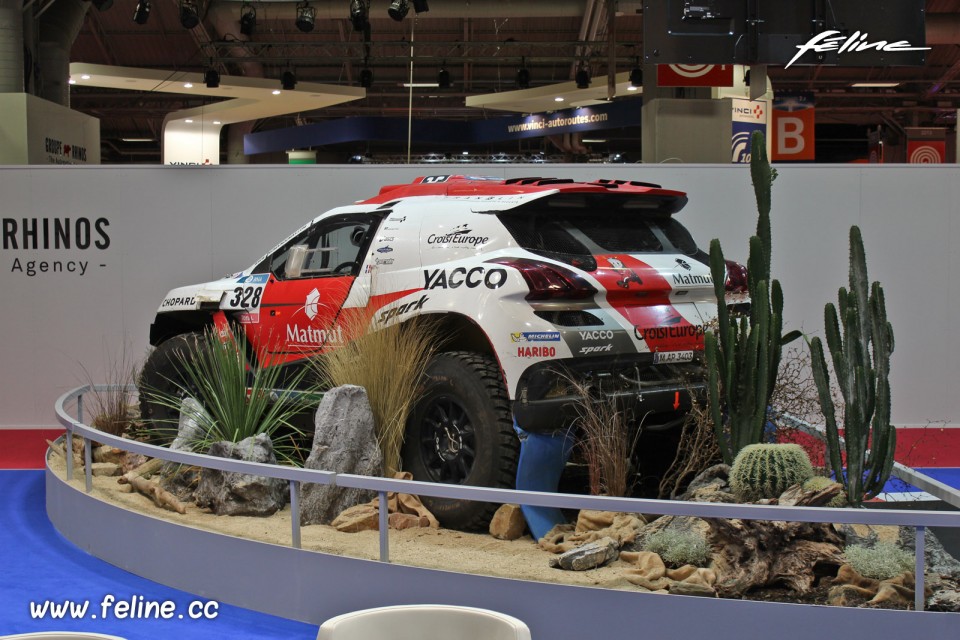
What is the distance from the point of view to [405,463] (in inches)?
223

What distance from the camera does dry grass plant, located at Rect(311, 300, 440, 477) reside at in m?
5.50

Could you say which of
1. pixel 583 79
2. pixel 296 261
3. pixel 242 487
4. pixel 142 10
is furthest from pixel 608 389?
pixel 583 79

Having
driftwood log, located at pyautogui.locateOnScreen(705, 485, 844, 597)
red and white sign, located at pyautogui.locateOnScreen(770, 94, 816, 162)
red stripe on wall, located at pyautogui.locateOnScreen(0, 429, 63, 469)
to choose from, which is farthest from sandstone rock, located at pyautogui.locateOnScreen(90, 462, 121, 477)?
red and white sign, located at pyautogui.locateOnScreen(770, 94, 816, 162)

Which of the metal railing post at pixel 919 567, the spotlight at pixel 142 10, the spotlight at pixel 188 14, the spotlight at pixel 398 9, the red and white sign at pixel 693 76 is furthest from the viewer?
the spotlight at pixel 188 14

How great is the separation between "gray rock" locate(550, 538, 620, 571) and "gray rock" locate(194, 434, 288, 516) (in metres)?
1.75

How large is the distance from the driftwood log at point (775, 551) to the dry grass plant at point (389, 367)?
5.73 ft

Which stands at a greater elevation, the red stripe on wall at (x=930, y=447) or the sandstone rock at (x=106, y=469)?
the sandstone rock at (x=106, y=469)

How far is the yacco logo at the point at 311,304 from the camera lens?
21.0 ft

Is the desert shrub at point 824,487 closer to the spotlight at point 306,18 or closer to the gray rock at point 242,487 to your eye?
the gray rock at point 242,487

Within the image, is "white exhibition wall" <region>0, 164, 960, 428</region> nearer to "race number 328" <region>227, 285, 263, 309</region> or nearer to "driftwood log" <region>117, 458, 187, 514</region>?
"race number 328" <region>227, 285, 263, 309</region>

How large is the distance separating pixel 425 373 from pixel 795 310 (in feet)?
15.4

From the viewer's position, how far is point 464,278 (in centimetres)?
540

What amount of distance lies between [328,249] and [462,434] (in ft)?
5.98

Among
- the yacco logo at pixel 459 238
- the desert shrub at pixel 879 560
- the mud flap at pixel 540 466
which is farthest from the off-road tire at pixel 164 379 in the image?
the desert shrub at pixel 879 560
